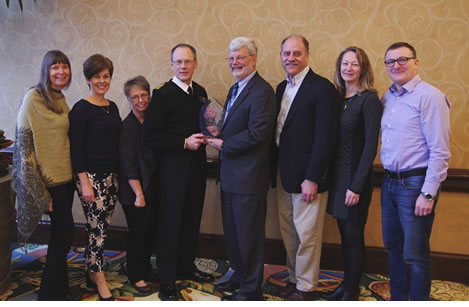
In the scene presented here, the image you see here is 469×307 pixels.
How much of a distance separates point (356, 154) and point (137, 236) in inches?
60.4

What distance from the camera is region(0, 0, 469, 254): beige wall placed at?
2.56 meters

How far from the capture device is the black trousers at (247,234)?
214 cm

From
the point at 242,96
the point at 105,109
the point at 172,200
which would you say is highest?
the point at 242,96

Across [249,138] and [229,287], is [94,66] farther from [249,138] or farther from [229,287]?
[229,287]

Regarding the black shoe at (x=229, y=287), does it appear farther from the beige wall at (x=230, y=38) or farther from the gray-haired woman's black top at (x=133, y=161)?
the gray-haired woman's black top at (x=133, y=161)

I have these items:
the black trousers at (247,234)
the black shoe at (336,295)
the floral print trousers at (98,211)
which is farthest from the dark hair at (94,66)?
the black shoe at (336,295)

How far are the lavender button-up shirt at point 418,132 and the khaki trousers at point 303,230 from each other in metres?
0.51

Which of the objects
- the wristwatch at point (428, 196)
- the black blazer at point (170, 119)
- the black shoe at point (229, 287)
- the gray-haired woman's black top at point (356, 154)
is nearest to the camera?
the wristwatch at point (428, 196)

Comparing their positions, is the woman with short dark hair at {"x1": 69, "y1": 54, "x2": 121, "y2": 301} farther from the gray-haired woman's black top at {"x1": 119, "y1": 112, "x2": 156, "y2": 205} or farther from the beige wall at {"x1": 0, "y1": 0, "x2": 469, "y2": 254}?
the beige wall at {"x1": 0, "y1": 0, "x2": 469, "y2": 254}

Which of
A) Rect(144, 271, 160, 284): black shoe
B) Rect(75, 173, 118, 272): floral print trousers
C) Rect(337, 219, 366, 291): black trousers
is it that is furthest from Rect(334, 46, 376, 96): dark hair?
Rect(144, 271, 160, 284): black shoe

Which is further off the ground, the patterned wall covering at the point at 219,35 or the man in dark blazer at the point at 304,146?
the patterned wall covering at the point at 219,35

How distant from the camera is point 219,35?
2.78 metres

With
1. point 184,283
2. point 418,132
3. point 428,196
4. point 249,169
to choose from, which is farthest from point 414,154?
point 184,283

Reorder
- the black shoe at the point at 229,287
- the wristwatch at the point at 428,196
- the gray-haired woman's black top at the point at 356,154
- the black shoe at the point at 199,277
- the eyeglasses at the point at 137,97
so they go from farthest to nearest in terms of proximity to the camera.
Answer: the black shoe at the point at 199,277 → the black shoe at the point at 229,287 → the eyeglasses at the point at 137,97 → the gray-haired woman's black top at the point at 356,154 → the wristwatch at the point at 428,196
